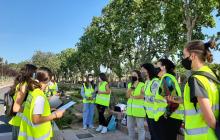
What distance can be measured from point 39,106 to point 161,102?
1939 mm

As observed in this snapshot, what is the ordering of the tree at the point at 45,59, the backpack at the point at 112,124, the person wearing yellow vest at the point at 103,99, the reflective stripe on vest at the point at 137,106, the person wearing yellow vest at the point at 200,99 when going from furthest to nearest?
the tree at the point at 45,59 → the backpack at the point at 112,124 → the person wearing yellow vest at the point at 103,99 → the reflective stripe on vest at the point at 137,106 → the person wearing yellow vest at the point at 200,99

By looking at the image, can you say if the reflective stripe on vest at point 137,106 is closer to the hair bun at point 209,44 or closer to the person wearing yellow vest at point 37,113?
the person wearing yellow vest at point 37,113

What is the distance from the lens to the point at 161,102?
16.0 feet

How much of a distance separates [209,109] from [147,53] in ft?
121

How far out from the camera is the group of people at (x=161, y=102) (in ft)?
9.75

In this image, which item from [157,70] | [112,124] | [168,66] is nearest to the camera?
[168,66]

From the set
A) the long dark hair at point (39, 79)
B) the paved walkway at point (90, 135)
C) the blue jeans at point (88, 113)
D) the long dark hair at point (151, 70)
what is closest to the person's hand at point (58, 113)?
the long dark hair at point (39, 79)

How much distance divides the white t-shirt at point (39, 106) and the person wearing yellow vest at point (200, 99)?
172 cm

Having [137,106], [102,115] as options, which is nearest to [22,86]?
[137,106]

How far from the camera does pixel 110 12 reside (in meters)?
40.4

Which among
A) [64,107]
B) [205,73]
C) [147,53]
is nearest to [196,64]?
[205,73]

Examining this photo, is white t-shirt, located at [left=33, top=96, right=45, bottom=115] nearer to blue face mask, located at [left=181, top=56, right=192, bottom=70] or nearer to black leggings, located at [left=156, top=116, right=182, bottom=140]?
blue face mask, located at [left=181, top=56, right=192, bottom=70]

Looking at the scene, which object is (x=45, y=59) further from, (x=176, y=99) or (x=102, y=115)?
(x=176, y=99)

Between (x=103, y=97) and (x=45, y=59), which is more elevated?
(x=45, y=59)
